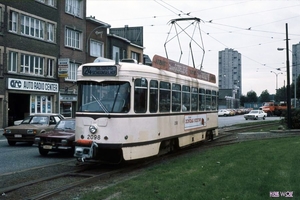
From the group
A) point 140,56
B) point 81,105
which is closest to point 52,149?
point 81,105

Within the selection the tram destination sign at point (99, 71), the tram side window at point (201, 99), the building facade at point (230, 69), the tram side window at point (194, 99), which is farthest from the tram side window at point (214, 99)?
the building facade at point (230, 69)

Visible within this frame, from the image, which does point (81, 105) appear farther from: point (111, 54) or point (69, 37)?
point (111, 54)

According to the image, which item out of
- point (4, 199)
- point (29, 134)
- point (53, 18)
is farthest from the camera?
point (53, 18)

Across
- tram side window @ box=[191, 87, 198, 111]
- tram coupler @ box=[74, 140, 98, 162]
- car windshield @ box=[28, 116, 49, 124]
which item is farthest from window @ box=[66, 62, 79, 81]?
tram coupler @ box=[74, 140, 98, 162]

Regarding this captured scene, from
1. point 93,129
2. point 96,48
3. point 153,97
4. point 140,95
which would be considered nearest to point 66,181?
point 93,129

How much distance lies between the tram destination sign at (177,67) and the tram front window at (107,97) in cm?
177

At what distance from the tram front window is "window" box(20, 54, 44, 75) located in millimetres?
22399

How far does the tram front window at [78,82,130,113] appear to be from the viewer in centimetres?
1032

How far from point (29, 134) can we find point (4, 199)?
10.0 metres

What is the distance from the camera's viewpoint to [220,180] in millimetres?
7891

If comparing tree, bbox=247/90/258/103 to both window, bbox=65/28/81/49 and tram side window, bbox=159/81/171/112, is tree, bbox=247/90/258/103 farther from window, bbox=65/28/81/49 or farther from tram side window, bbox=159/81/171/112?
tram side window, bbox=159/81/171/112

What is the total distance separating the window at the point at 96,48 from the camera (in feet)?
136

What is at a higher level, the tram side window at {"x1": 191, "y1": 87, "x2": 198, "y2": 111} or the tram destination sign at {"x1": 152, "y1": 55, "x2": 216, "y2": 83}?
the tram destination sign at {"x1": 152, "y1": 55, "x2": 216, "y2": 83}

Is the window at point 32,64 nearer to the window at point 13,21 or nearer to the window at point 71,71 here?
the window at point 13,21
